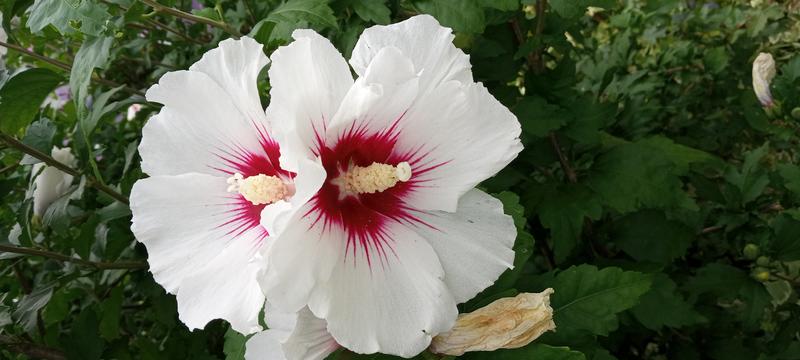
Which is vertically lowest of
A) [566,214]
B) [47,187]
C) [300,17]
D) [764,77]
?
[566,214]

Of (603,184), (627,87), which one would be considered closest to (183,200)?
(603,184)

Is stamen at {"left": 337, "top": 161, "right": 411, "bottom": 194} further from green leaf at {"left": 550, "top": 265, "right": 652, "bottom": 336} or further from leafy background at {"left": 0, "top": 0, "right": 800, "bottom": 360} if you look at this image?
green leaf at {"left": 550, "top": 265, "right": 652, "bottom": 336}

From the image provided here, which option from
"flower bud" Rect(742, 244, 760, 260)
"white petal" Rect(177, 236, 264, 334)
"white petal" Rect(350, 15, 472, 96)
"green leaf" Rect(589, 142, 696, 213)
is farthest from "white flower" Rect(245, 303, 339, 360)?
"flower bud" Rect(742, 244, 760, 260)

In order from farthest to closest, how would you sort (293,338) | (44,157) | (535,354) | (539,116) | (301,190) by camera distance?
(539,116) → (44,157) → (535,354) → (293,338) → (301,190)

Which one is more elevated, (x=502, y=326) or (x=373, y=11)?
(x=373, y=11)

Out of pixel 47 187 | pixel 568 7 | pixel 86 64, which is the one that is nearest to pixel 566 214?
pixel 568 7

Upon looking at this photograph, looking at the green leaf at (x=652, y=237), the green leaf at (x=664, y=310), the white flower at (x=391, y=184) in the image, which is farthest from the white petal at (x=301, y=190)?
the green leaf at (x=652, y=237)

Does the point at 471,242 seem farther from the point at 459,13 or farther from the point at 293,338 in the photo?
the point at 459,13

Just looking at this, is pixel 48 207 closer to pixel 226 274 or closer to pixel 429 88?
pixel 226 274
